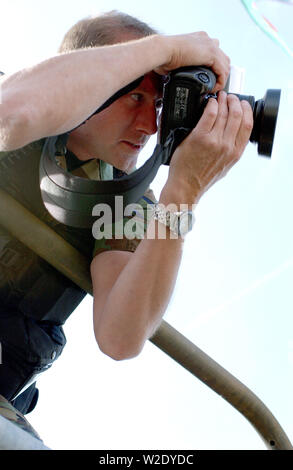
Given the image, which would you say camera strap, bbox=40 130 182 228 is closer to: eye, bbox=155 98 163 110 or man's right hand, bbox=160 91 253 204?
man's right hand, bbox=160 91 253 204

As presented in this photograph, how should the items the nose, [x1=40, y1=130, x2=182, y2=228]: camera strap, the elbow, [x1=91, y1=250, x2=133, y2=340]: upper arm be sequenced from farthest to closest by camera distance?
1. the nose
2. [x1=91, y1=250, x2=133, y2=340]: upper arm
3. [x1=40, y1=130, x2=182, y2=228]: camera strap
4. the elbow

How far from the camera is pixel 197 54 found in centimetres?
122

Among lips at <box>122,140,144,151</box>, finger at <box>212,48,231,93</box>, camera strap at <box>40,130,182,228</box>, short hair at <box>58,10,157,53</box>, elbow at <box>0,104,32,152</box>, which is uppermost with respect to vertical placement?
short hair at <box>58,10,157,53</box>

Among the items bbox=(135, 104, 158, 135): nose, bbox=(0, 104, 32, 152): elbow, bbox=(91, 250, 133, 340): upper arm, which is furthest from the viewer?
bbox=(135, 104, 158, 135): nose

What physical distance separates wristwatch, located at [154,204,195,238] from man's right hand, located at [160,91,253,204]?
2 cm

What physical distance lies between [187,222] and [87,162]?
1.30 ft

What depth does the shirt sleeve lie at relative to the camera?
4.60 ft

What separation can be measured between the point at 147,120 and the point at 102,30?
0.28m

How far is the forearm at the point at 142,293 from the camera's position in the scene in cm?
124

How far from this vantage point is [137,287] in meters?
1.27

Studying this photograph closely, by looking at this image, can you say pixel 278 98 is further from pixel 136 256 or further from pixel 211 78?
pixel 136 256

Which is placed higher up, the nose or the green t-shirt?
the nose

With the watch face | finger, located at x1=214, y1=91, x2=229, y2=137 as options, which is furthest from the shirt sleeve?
finger, located at x1=214, y1=91, x2=229, y2=137

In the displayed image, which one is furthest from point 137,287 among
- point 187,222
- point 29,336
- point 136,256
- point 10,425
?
point 10,425
